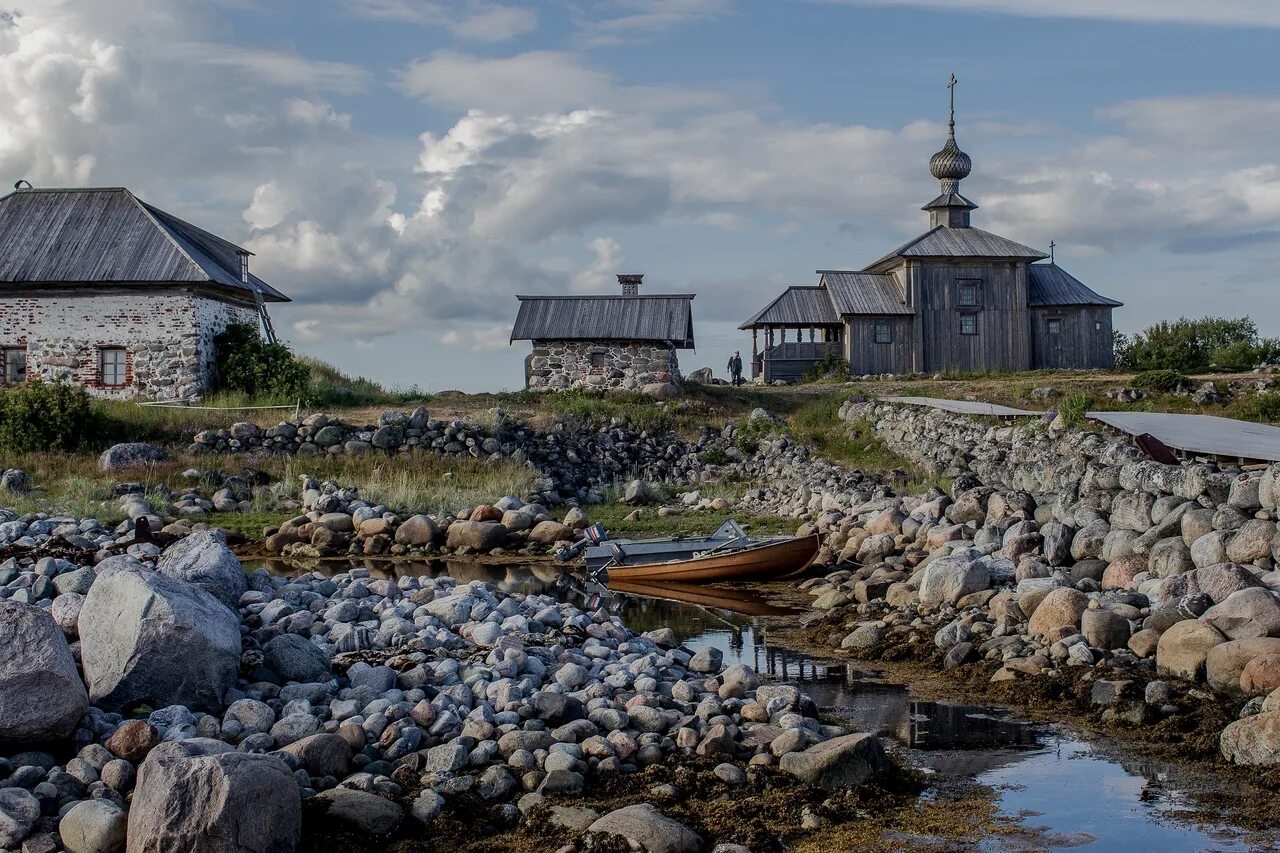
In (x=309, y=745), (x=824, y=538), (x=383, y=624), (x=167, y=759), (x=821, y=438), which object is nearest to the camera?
(x=167, y=759)

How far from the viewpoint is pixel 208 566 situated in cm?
1202

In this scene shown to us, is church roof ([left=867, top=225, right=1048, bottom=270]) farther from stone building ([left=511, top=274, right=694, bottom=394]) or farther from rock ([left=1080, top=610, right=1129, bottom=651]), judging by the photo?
rock ([left=1080, top=610, right=1129, bottom=651])

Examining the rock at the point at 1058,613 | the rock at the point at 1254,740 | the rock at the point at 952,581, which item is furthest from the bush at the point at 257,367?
the rock at the point at 1254,740

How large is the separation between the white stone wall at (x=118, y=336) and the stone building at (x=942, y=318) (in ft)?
61.4

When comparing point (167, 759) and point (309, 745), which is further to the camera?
point (309, 745)

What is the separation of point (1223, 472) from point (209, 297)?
1080 inches

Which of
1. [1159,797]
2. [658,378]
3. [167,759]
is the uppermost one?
Answer: [658,378]

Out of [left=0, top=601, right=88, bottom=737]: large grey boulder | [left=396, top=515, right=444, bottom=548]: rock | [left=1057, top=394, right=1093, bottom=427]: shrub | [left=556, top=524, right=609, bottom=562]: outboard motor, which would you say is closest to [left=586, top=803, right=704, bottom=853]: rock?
[left=0, top=601, right=88, bottom=737]: large grey boulder

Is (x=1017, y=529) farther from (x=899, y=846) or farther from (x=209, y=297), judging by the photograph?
(x=209, y=297)

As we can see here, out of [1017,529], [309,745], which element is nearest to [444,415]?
[1017,529]

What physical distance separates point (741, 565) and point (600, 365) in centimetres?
1847

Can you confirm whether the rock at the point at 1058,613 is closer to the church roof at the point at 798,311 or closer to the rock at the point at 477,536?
the rock at the point at 477,536

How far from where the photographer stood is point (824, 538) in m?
20.8

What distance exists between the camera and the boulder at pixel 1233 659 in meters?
10.5
